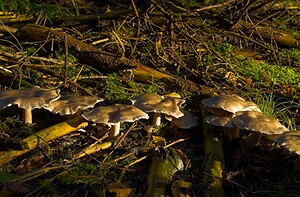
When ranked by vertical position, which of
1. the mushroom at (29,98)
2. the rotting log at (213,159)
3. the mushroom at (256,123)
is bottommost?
the rotting log at (213,159)

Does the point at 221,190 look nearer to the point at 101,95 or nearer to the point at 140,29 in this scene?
the point at 101,95

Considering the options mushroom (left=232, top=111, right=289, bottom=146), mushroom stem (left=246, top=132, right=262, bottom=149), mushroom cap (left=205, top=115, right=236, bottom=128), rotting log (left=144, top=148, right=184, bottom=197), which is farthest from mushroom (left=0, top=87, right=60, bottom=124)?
mushroom stem (left=246, top=132, right=262, bottom=149)

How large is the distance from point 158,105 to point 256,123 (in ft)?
3.00

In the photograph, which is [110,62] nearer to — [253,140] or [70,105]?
[70,105]

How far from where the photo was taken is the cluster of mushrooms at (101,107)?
148 inches

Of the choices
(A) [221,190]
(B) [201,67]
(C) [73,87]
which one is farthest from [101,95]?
(A) [221,190]

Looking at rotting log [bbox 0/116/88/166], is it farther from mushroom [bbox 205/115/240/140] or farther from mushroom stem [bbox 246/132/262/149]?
mushroom stem [bbox 246/132/262/149]

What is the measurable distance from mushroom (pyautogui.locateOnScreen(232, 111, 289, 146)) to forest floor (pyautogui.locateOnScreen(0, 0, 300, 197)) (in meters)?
0.32

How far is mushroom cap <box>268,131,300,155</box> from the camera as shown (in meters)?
3.50

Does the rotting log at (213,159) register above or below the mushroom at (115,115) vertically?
below

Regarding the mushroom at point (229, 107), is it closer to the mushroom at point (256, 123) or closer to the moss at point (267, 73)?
the mushroom at point (256, 123)

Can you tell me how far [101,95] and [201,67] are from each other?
1.60m

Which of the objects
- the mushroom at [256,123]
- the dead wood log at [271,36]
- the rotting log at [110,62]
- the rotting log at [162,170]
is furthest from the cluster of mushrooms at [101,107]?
Result: the dead wood log at [271,36]

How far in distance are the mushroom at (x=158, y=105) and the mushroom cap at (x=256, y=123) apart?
0.55m
